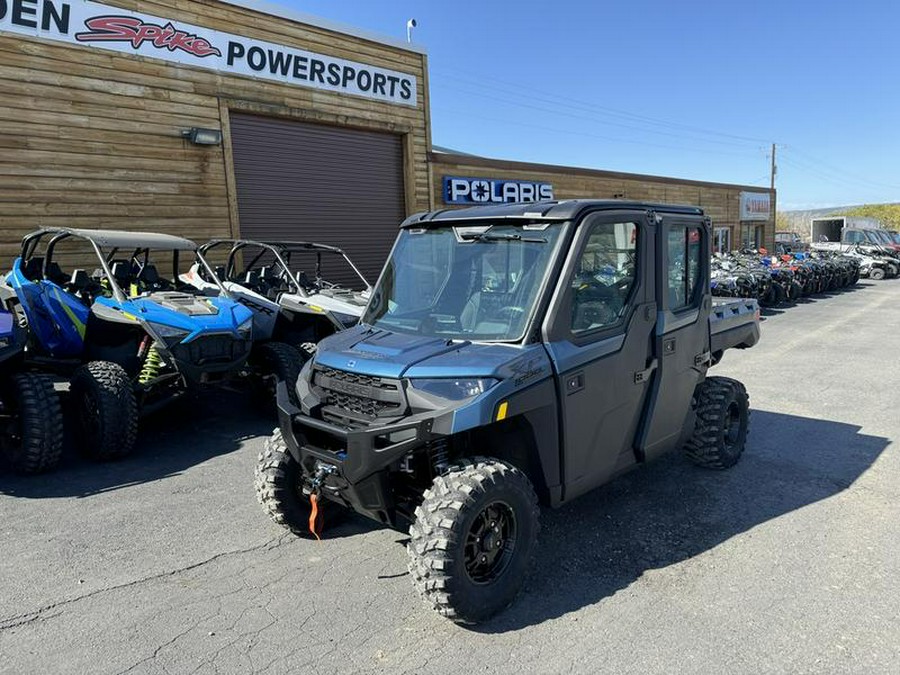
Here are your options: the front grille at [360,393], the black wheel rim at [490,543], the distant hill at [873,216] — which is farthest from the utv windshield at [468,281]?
the distant hill at [873,216]

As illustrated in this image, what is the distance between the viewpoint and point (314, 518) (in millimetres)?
3732

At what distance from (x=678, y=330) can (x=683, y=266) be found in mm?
483

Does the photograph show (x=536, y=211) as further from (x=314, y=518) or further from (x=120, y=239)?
(x=120, y=239)

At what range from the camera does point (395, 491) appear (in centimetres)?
346

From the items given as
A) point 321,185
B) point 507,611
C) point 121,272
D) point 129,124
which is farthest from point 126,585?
point 321,185

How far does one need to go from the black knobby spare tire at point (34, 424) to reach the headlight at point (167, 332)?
972 millimetres

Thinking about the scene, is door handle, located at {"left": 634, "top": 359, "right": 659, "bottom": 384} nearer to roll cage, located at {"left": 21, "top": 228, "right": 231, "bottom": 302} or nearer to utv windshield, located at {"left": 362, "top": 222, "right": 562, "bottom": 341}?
utv windshield, located at {"left": 362, "top": 222, "right": 562, "bottom": 341}

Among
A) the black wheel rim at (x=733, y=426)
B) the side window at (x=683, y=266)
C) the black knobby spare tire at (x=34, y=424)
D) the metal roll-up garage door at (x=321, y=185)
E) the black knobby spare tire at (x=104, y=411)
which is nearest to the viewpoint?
the side window at (x=683, y=266)

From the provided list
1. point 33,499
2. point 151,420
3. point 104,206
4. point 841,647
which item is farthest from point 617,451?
point 104,206

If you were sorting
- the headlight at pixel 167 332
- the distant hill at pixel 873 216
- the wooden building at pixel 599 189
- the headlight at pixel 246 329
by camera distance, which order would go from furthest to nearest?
1. the distant hill at pixel 873 216
2. the wooden building at pixel 599 189
3. the headlight at pixel 246 329
4. the headlight at pixel 167 332

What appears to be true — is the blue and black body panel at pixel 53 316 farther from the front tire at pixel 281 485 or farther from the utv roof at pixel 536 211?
the utv roof at pixel 536 211

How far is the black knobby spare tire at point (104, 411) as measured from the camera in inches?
215

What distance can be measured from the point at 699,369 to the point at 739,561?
145 centimetres

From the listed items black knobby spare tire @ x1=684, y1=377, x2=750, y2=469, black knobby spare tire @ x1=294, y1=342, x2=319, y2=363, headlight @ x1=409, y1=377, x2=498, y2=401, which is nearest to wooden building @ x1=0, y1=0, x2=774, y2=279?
black knobby spare tire @ x1=294, y1=342, x2=319, y2=363
